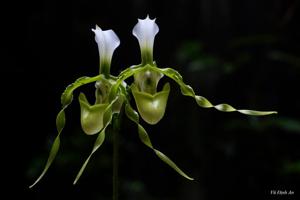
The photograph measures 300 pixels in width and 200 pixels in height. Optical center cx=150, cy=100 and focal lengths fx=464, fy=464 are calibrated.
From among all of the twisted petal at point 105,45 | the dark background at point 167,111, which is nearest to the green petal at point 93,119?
the twisted petal at point 105,45

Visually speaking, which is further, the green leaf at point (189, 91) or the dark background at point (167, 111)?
the dark background at point (167, 111)

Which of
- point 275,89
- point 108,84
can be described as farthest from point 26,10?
point 108,84

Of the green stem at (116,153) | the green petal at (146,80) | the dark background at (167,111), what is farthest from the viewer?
the dark background at (167,111)

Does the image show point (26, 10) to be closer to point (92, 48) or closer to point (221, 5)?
point (92, 48)

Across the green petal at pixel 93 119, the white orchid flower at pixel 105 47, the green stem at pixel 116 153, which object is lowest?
the green stem at pixel 116 153

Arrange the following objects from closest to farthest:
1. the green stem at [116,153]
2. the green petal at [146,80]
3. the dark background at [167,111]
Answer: the green stem at [116,153] < the green petal at [146,80] < the dark background at [167,111]

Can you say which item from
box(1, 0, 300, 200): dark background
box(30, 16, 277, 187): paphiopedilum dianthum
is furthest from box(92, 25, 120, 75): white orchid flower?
box(1, 0, 300, 200): dark background

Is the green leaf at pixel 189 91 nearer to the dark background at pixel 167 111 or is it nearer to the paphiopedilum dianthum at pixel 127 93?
the paphiopedilum dianthum at pixel 127 93

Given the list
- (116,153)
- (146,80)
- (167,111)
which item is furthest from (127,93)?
(167,111)
